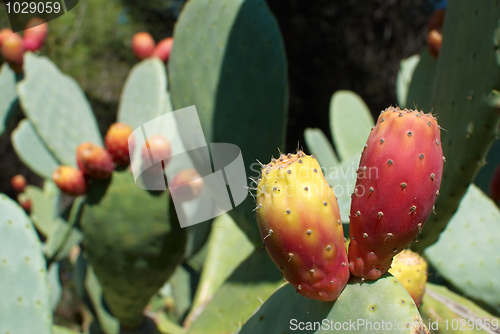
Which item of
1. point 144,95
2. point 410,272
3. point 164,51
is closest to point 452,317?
point 410,272

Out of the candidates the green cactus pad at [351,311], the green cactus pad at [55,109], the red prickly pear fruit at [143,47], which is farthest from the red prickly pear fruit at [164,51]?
the green cactus pad at [351,311]

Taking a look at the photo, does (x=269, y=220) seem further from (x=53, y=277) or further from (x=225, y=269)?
(x=53, y=277)

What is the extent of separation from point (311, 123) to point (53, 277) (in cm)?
Answer: 515

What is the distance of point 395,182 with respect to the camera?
575 millimetres

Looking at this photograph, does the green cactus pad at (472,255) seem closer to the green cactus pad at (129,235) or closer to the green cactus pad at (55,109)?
the green cactus pad at (129,235)

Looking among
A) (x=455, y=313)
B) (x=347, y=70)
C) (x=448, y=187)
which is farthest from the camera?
(x=347, y=70)

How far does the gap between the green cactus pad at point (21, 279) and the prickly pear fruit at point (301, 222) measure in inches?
30.0

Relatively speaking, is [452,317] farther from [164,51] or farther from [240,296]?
[164,51]

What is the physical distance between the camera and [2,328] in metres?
1.02

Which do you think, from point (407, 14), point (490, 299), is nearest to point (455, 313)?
point (490, 299)

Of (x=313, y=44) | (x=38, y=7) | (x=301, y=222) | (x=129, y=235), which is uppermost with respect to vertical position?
(x=38, y=7)

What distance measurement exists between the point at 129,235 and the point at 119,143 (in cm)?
32

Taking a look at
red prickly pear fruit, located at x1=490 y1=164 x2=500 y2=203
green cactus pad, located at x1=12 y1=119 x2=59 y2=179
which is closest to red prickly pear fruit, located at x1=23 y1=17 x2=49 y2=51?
green cactus pad, located at x1=12 y1=119 x2=59 y2=179

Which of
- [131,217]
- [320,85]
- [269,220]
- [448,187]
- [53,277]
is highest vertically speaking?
[269,220]
